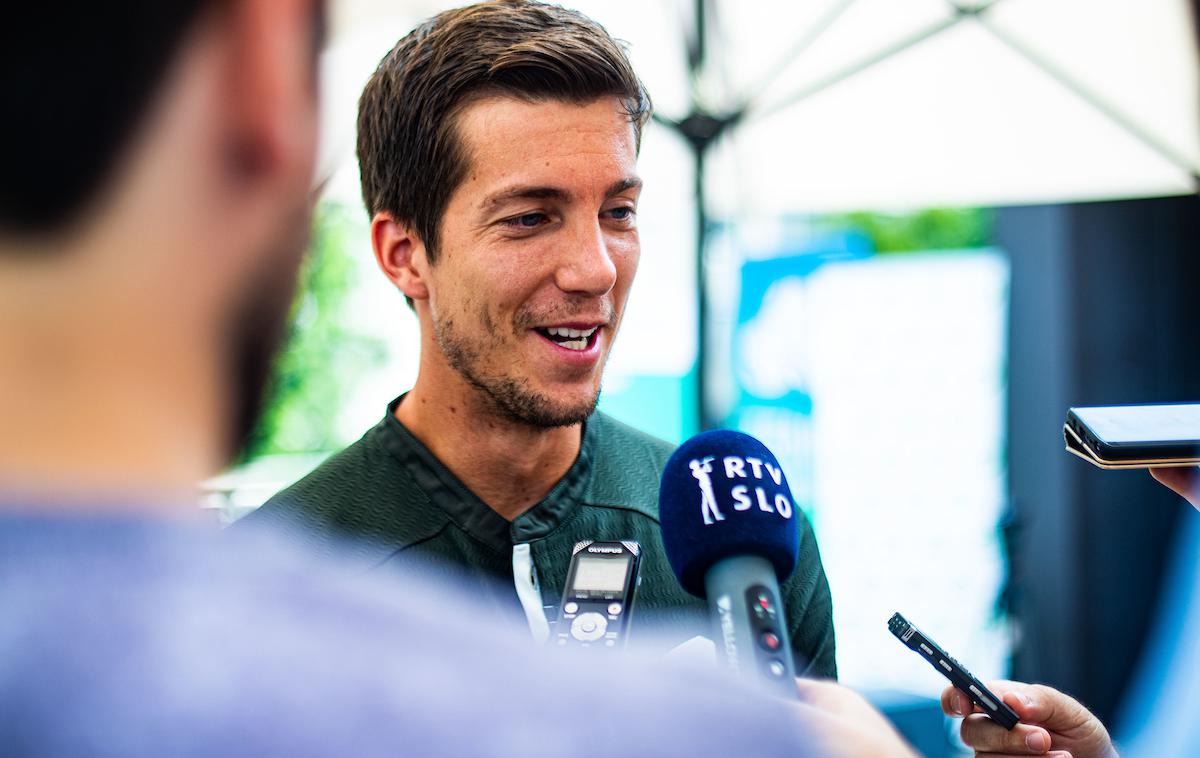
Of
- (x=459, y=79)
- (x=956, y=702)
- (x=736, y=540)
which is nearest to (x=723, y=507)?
(x=736, y=540)

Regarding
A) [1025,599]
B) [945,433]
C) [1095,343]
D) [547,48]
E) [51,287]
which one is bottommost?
[1025,599]

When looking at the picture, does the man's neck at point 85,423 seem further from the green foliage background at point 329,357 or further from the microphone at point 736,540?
the green foliage background at point 329,357

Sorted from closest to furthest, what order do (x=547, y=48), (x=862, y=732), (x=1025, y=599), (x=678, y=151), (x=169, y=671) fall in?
1. (x=169, y=671)
2. (x=862, y=732)
3. (x=547, y=48)
4. (x=678, y=151)
5. (x=1025, y=599)

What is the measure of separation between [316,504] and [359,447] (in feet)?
0.38

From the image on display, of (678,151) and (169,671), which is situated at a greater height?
(678,151)

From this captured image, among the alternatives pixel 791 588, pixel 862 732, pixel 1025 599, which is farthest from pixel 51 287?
pixel 1025 599

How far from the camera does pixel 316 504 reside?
61.2 inches

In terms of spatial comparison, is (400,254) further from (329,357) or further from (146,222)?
(329,357)

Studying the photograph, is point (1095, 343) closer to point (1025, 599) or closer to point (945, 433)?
point (945, 433)

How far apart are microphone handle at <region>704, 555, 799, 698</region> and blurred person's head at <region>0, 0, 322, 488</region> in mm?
352

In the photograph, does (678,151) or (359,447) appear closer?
(359,447)

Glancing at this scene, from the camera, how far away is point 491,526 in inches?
59.1

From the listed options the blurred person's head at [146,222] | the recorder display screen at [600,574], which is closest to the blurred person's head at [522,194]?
the recorder display screen at [600,574]

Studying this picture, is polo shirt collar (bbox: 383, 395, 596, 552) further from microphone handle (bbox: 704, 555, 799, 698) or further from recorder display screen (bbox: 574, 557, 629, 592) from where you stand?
microphone handle (bbox: 704, 555, 799, 698)
